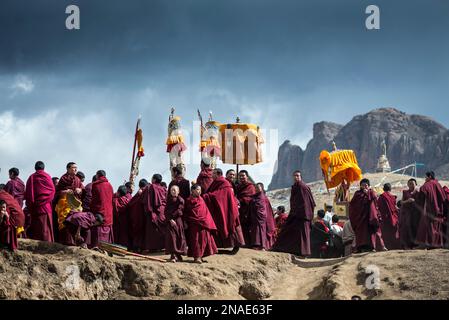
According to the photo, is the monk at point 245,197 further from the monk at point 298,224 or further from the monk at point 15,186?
the monk at point 15,186

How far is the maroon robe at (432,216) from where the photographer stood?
11.5 meters

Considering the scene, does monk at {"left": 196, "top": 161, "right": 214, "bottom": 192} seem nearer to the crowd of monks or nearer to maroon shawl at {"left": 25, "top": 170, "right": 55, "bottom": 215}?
the crowd of monks

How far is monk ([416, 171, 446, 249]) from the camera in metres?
11.5

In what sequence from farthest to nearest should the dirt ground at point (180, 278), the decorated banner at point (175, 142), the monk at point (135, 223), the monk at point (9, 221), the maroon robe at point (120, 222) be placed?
1. the decorated banner at point (175, 142)
2. the maroon robe at point (120, 222)
3. the monk at point (135, 223)
4. the monk at point (9, 221)
5. the dirt ground at point (180, 278)

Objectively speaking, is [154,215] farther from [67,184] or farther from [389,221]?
[389,221]

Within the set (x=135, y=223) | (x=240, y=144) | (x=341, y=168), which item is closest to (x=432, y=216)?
(x=240, y=144)

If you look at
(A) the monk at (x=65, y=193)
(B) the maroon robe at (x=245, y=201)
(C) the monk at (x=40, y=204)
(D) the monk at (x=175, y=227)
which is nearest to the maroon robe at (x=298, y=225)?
(B) the maroon robe at (x=245, y=201)

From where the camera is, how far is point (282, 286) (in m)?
9.75

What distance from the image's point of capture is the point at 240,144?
14.3 metres
